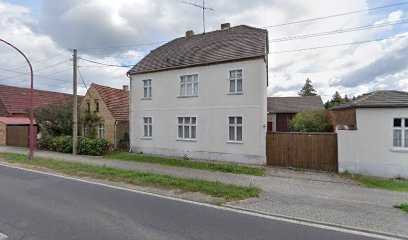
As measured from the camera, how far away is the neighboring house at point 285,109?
133 ft

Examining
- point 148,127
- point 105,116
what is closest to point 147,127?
point 148,127

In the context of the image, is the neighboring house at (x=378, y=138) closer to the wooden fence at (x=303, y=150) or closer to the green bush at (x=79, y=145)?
the wooden fence at (x=303, y=150)

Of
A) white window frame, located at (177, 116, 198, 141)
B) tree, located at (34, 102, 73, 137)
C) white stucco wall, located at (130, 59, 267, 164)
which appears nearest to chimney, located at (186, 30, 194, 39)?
white stucco wall, located at (130, 59, 267, 164)

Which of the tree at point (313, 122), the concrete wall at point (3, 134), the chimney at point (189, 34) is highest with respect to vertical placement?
the chimney at point (189, 34)

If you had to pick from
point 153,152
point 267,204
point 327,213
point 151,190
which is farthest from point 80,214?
point 153,152

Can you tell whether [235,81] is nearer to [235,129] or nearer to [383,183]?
[235,129]

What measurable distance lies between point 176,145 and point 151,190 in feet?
40.2

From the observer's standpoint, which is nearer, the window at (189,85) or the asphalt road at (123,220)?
the asphalt road at (123,220)

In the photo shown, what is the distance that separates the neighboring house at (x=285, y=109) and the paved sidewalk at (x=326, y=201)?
78.8ft

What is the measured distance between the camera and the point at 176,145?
23.0 m

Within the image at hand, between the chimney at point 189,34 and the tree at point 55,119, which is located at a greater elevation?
the chimney at point 189,34

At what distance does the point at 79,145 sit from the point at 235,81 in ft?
38.0

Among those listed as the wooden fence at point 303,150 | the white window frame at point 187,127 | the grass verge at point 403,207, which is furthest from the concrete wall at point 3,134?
the grass verge at point 403,207

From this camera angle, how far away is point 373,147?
15.7 m
